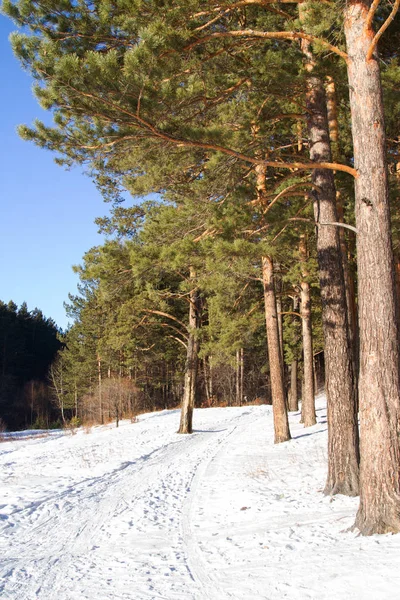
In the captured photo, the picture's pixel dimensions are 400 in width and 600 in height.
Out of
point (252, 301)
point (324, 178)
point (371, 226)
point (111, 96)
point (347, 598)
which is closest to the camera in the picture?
point (347, 598)

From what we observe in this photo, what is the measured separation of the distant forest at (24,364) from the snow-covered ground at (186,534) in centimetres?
3538

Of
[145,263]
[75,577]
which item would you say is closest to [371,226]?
[75,577]

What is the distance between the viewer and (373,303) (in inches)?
201

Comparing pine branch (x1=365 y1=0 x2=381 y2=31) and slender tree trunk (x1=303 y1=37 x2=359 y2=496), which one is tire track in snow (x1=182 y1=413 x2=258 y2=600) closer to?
slender tree trunk (x1=303 y1=37 x2=359 y2=496)

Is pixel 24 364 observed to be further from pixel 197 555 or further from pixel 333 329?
pixel 197 555

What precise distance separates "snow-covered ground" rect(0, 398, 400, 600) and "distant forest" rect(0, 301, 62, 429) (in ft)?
116

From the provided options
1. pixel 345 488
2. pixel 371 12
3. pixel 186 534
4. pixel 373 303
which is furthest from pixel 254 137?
pixel 186 534

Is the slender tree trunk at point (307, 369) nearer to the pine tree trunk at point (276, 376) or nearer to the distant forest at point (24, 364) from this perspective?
the pine tree trunk at point (276, 376)

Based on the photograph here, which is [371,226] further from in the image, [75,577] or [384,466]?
[75,577]

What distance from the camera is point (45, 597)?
3764 millimetres

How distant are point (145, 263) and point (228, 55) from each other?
4267 mm

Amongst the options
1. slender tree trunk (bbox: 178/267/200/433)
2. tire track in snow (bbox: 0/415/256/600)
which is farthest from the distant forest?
tire track in snow (bbox: 0/415/256/600)

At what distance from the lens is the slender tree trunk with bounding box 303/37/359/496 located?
6.52 m

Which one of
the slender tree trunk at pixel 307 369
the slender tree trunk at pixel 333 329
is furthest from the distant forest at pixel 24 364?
the slender tree trunk at pixel 333 329
